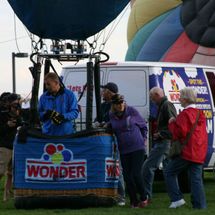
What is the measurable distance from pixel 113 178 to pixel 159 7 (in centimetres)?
1188

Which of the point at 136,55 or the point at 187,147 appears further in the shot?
the point at 136,55

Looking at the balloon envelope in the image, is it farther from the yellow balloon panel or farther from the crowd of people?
the yellow balloon panel

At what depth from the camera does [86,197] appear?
10.5 metres

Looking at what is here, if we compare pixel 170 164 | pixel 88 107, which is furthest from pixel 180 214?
pixel 88 107

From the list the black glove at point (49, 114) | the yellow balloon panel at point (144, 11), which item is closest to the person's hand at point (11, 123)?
the black glove at point (49, 114)

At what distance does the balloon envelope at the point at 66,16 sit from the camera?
10367mm

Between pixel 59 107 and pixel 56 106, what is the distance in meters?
0.04

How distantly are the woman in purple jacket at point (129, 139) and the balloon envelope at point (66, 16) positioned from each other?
961 mm

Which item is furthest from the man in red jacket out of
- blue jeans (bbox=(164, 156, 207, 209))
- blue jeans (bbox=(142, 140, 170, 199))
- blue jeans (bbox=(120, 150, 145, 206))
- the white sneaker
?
blue jeans (bbox=(142, 140, 170, 199))

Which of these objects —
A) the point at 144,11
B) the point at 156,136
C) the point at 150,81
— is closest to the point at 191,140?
the point at 156,136

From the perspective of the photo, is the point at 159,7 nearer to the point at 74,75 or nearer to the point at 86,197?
the point at 74,75

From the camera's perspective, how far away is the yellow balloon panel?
858 inches

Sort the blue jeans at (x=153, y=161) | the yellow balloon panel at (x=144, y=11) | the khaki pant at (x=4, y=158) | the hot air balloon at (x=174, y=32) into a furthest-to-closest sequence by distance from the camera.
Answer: the yellow balloon panel at (x=144, y=11)
the hot air balloon at (x=174, y=32)
the khaki pant at (x=4, y=158)
the blue jeans at (x=153, y=161)

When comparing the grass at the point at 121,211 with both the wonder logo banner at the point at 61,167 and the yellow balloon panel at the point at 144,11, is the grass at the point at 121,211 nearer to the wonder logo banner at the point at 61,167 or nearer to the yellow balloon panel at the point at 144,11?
the wonder logo banner at the point at 61,167
